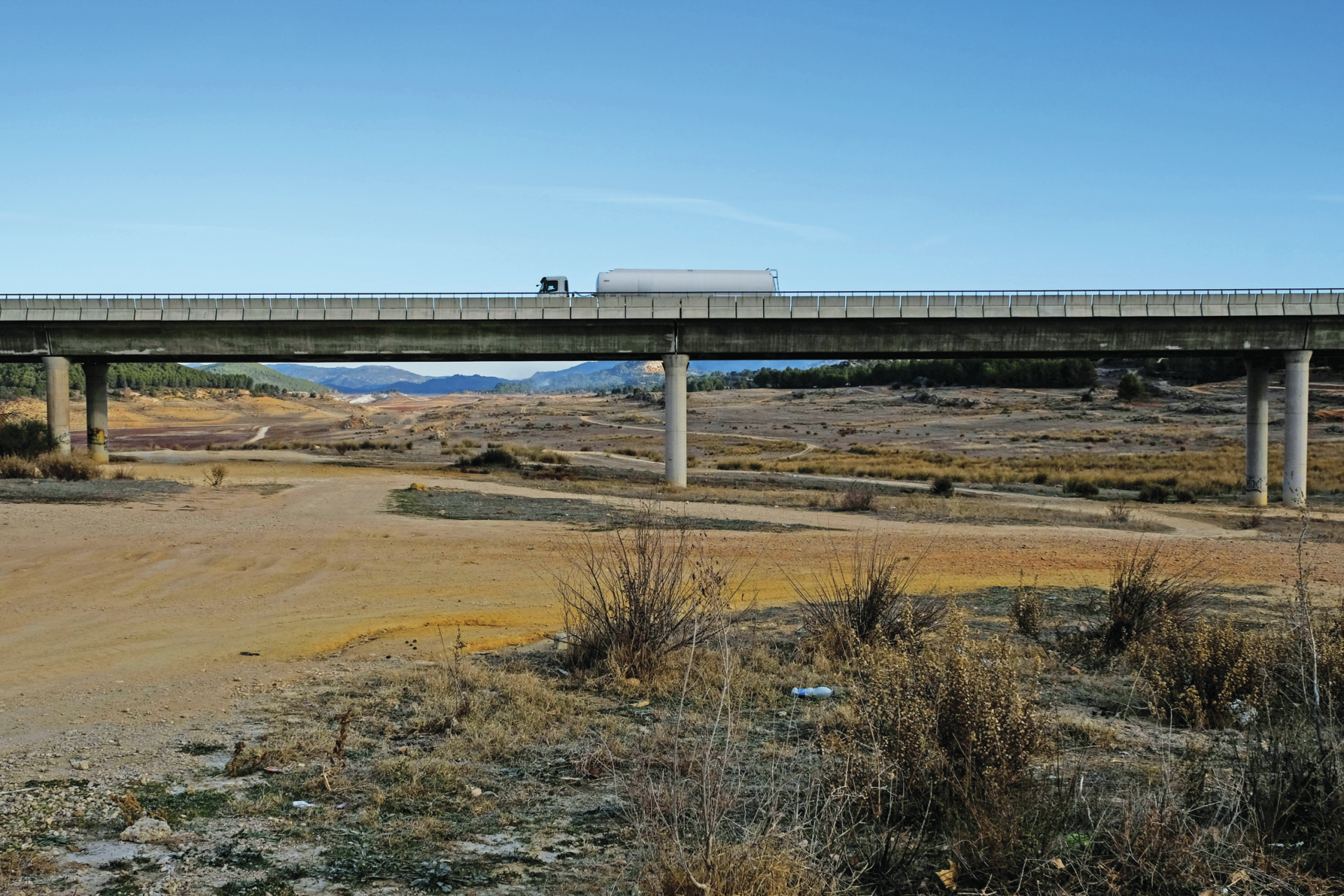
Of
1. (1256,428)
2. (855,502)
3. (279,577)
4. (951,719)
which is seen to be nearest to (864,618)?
(951,719)

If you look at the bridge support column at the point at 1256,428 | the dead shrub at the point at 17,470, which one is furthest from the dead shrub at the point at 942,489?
the dead shrub at the point at 17,470

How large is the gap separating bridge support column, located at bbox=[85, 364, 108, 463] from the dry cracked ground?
11.7 meters

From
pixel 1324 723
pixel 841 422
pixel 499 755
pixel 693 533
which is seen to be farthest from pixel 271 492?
pixel 841 422

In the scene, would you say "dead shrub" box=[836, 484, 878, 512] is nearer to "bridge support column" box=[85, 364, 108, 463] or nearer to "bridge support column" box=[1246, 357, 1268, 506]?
"bridge support column" box=[1246, 357, 1268, 506]

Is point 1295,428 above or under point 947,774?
above

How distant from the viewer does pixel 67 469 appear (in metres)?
33.9

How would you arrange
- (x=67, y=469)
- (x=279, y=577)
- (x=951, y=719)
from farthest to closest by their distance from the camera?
(x=67, y=469)
(x=279, y=577)
(x=951, y=719)

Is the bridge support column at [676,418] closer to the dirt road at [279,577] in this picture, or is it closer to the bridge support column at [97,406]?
the dirt road at [279,577]

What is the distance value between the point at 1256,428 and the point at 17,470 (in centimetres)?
4508

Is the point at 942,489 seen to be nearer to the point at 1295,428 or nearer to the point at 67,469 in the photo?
the point at 1295,428

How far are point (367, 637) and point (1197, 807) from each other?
8892mm

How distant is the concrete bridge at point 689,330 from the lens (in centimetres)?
3922

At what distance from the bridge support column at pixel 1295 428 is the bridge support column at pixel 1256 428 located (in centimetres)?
89

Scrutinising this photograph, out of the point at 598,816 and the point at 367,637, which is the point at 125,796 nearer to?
the point at 598,816
